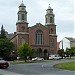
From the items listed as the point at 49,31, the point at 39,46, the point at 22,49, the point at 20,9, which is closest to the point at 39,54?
the point at 39,46

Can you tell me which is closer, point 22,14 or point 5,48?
point 5,48

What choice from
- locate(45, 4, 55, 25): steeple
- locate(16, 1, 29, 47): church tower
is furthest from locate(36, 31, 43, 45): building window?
locate(45, 4, 55, 25): steeple

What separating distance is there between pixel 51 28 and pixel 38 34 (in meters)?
5.41

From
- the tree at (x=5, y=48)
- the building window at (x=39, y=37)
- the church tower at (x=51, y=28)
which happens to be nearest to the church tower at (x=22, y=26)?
the building window at (x=39, y=37)

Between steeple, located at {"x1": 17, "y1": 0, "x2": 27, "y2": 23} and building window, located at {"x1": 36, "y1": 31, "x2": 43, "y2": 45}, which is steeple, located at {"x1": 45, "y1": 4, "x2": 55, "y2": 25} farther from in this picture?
steeple, located at {"x1": 17, "y1": 0, "x2": 27, "y2": 23}

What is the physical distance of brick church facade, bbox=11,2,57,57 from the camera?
106975mm

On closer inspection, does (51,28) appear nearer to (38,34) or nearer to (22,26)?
(38,34)

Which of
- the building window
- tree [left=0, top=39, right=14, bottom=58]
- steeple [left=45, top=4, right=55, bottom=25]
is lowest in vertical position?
tree [left=0, top=39, right=14, bottom=58]

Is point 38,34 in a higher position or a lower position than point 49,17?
lower

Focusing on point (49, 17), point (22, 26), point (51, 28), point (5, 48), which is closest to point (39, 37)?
point (51, 28)

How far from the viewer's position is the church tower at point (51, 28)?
359ft

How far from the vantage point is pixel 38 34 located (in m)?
110

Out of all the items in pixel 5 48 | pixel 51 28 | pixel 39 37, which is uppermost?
pixel 51 28

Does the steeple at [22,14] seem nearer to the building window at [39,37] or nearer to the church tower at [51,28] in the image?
the building window at [39,37]
